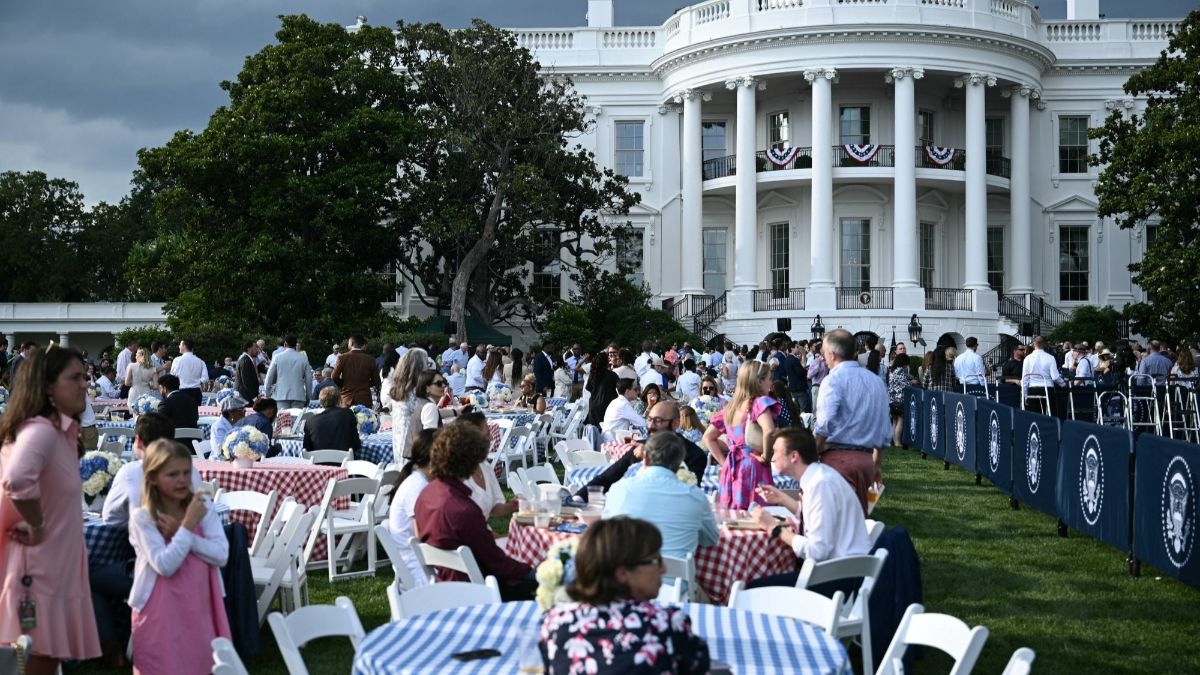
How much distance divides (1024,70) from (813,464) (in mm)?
38661

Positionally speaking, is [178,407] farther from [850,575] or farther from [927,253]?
[927,253]

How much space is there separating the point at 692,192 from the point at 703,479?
33.5 m

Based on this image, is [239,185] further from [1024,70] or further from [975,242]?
[1024,70]

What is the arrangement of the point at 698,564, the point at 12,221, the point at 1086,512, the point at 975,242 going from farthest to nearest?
the point at 12,221, the point at 975,242, the point at 1086,512, the point at 698,564

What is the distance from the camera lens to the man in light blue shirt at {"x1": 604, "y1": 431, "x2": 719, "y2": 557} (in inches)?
265

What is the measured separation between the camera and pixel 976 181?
134 feet

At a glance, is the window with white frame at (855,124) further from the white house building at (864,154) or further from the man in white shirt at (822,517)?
the man in white shirt at (822,517)

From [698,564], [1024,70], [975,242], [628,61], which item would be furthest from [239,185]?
[698,564]

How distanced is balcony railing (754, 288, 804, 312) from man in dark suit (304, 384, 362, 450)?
2875 cm

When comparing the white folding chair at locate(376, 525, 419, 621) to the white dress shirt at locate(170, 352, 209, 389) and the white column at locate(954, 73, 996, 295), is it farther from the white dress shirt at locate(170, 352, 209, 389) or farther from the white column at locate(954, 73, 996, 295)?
the white column at locate(954, 73, 996, 295)

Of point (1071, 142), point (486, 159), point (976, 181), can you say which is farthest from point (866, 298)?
point (486, 159)

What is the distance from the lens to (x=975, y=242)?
40.6 meters

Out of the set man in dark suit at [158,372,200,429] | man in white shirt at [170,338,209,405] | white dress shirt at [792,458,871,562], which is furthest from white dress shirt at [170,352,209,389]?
white dress shirt at [792,458,871,562]

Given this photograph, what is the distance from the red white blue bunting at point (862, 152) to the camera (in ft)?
133
